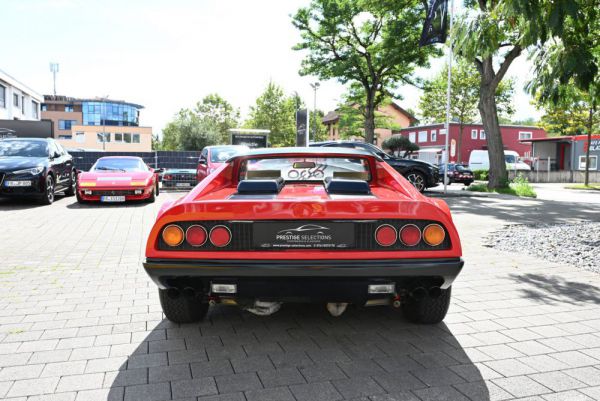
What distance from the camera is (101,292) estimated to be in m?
4.75

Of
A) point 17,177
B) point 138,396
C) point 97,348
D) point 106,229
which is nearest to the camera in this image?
point 138,396

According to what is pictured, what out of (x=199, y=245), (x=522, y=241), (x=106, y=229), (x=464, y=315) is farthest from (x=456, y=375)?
(x=106, y=229)

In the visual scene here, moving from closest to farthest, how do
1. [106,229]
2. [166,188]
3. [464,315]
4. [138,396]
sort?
[138,396], [464,315], [106,229], [166,188]

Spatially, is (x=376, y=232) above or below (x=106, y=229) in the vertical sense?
above

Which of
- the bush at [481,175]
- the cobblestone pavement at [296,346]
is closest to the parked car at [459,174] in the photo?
the bush at [481,175]

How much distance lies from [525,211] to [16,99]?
44414mm

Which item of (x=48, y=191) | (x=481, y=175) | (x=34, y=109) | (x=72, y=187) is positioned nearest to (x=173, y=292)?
(x=48, y=191)

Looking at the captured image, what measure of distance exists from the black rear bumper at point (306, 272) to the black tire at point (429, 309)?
2.02ft

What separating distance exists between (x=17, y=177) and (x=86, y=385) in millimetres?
10901

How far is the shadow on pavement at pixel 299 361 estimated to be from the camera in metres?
2.71

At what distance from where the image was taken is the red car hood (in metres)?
12.6

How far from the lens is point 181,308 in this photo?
146 inches

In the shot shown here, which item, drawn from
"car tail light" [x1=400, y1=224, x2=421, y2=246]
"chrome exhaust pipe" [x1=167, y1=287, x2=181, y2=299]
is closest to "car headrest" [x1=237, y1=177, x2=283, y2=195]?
"chrome exhaust pipe" [x1=167, y1=287, x2=181, y2=299]

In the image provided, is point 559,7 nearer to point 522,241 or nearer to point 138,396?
point 522,241
